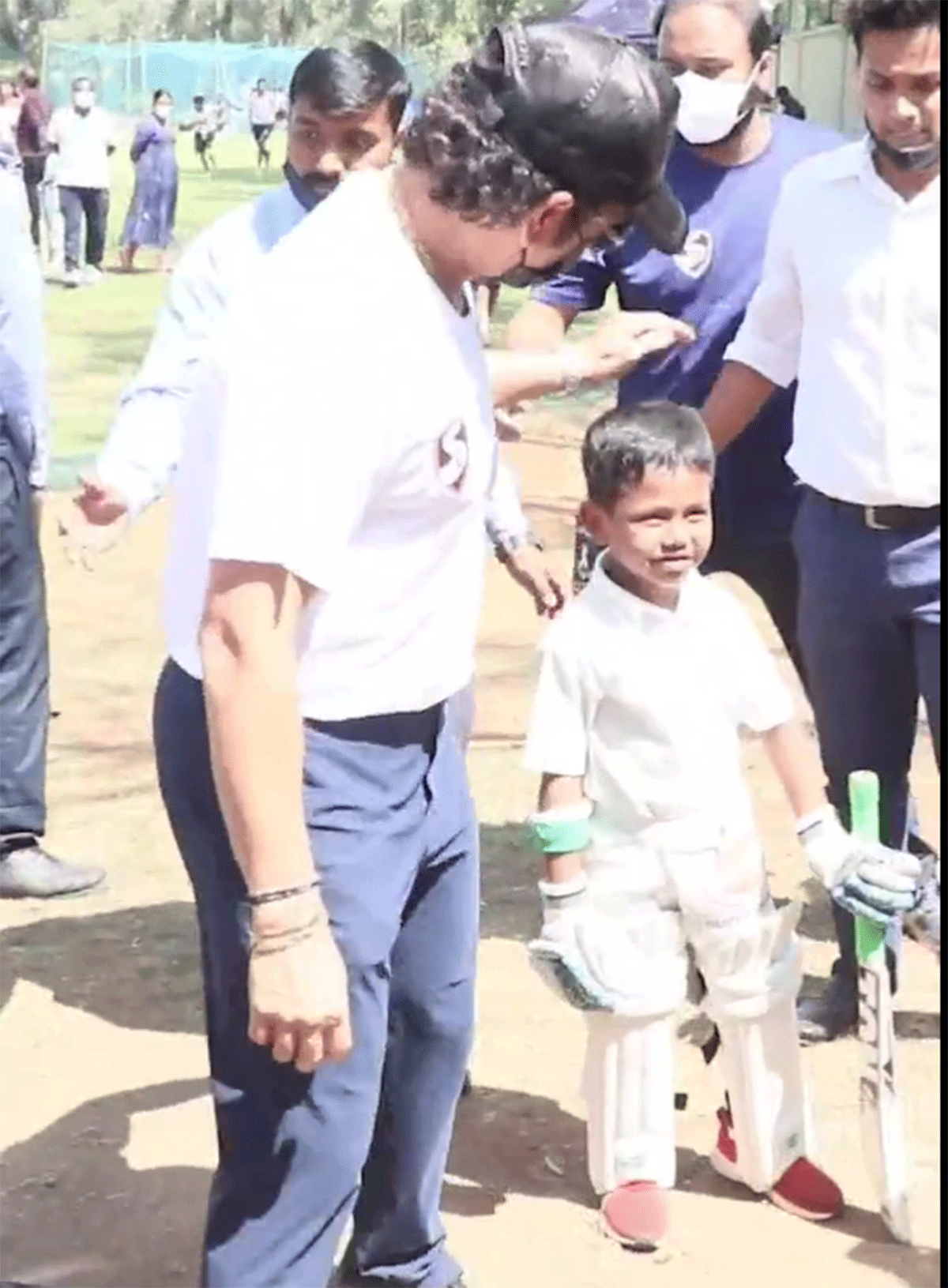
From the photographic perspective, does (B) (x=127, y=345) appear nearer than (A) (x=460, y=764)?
No

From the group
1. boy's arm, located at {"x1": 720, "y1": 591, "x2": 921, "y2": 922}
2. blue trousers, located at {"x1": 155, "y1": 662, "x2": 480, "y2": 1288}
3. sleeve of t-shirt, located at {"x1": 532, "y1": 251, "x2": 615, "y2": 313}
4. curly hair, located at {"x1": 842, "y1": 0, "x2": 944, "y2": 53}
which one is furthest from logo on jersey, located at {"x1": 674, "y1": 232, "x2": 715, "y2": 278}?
blue trousers, located at {"x1": 155, "y1": 662, "x2": 480, "y2": 1288}

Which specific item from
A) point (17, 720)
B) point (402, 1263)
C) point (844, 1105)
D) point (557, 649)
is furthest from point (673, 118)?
point (17, 720)

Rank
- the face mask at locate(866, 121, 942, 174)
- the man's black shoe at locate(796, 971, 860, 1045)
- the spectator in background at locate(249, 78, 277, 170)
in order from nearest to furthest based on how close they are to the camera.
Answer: the face mask at locate(866, 121, 942, 174)
the man's black shoe at locate(796, 971, 860, 1045)
the spectator in background at locate(249, 78, 277, 170)

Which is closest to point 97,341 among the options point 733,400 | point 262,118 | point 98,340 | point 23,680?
point 98,340

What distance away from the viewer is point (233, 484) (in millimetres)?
2100

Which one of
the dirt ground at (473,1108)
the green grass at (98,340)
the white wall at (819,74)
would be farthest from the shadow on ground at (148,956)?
the white wall at (819,74)

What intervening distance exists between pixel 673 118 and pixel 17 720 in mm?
3181

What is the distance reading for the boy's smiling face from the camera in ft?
10.5

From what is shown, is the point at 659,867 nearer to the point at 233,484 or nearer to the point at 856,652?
the point at 856,652

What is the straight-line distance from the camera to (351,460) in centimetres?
213

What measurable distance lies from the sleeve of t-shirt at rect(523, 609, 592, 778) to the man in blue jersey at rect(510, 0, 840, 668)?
0.80 m

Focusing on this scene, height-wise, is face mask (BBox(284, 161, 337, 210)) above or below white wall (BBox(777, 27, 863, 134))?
above

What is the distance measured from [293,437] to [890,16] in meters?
1.55

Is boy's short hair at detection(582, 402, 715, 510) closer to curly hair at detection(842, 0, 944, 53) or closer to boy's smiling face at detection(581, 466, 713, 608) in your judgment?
boy's smiling face at detection(581, 466, 713, 608)
